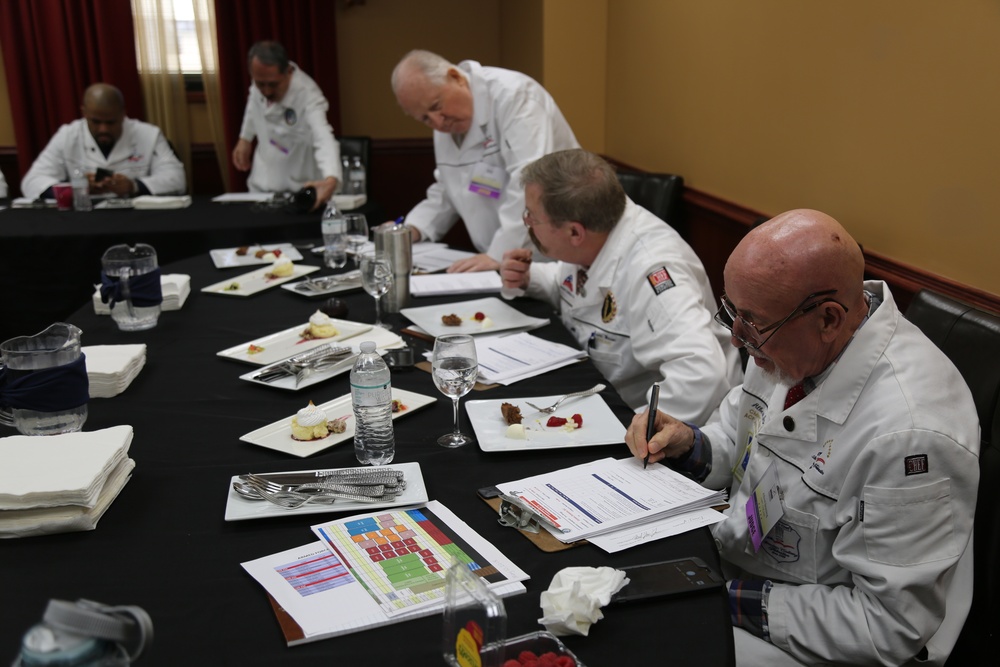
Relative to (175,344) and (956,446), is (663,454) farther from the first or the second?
(175,344)

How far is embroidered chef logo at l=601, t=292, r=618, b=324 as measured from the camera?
2193 mm

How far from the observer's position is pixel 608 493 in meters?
1.29

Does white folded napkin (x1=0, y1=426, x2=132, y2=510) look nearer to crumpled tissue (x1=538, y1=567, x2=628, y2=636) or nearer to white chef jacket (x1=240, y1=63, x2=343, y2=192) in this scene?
crumpled tissue (x1=538, y1=567, x2=628, y2=636)

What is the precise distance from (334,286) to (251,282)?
288mm

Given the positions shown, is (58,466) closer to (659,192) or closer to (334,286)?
(334,286)

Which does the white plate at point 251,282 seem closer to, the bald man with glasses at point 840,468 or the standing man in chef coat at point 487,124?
the standing man in chef coat at point 487,124

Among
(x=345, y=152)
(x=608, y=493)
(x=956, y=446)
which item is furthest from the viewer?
(x=345, y=152)

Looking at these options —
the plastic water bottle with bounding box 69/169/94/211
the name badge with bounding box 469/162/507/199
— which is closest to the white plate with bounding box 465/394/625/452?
the name badge with bounding box 469/162/507/199

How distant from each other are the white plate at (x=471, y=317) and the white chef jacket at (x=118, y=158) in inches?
111

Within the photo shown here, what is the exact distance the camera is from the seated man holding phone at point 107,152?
4.45m

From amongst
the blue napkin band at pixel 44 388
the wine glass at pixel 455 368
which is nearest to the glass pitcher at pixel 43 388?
the blue napkin band at pixel 44 388

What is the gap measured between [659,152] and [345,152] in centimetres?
171

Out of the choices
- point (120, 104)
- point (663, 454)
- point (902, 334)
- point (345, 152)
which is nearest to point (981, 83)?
point (902, 334)

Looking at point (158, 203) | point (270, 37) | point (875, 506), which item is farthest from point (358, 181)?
point (875, 506)
